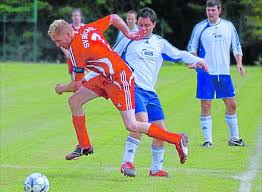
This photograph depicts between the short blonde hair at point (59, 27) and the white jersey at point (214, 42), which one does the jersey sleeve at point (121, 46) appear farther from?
the white jersey at point (214, 42)

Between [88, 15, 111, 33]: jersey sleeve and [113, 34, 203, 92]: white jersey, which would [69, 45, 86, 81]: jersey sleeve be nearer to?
[88, 15, 111, 33]: jersey sleeve

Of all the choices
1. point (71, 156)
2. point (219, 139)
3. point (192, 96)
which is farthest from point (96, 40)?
point (192, 96)

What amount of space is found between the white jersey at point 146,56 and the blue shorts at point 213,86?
Answer: 2.62 metres

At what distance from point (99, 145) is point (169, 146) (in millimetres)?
1064

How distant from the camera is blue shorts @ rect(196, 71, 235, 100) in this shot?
1202 centimetres

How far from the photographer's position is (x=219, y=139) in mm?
12789

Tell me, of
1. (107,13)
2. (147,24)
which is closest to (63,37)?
(147,24)

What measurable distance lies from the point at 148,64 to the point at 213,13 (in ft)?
9.63

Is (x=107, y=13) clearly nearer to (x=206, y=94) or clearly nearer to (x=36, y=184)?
(x=206, y=94)

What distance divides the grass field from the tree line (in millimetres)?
23217

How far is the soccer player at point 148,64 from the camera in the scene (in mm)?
9227

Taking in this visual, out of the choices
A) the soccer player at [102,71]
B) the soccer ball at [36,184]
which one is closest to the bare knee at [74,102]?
the soccer player at [102,71]

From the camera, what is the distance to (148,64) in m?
9.34

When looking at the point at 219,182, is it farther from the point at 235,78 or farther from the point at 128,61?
the point at 235,78
